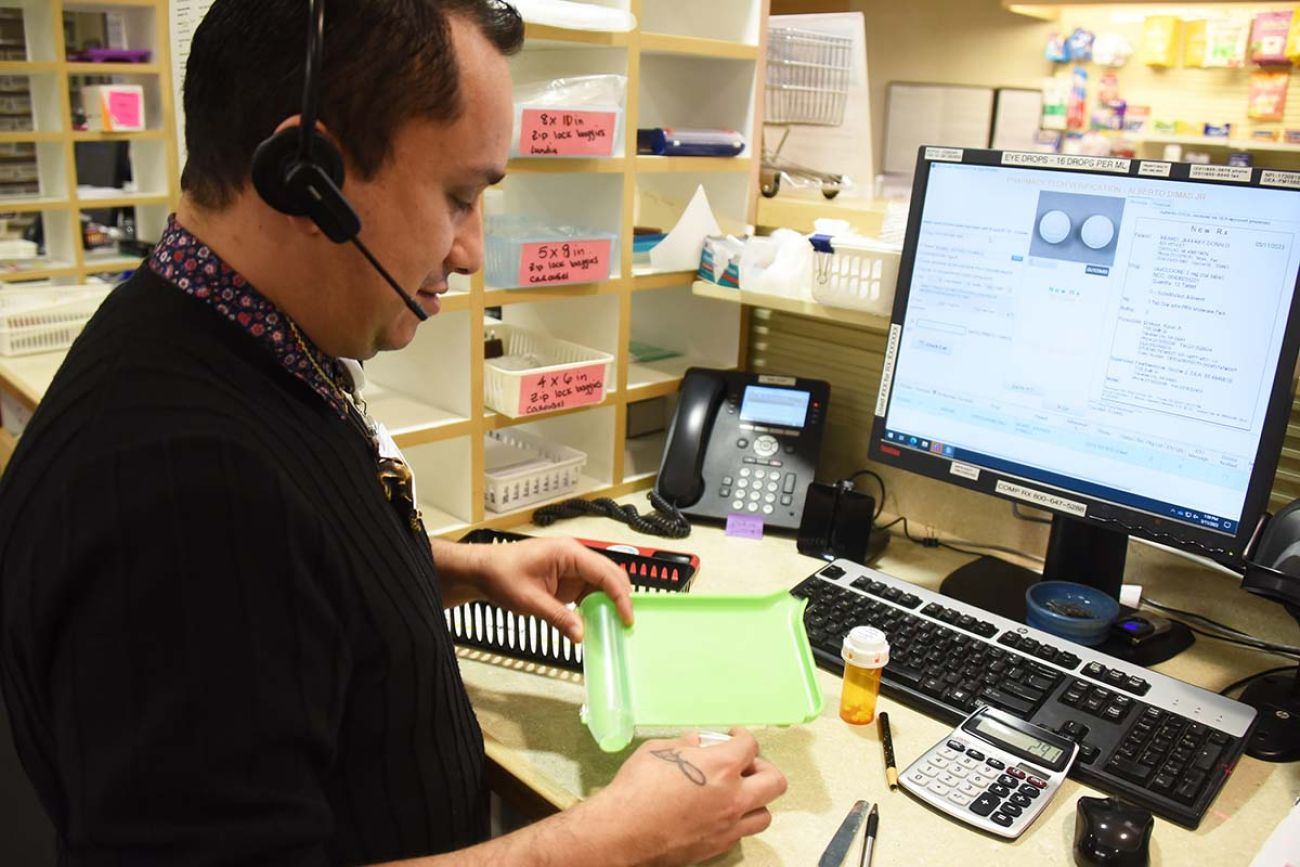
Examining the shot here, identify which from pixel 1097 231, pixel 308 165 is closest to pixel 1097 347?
pixel 1097 231

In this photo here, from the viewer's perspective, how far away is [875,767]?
3.40 feet

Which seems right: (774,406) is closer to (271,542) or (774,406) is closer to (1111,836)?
(1111,836)

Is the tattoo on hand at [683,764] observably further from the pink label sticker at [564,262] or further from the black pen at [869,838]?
the pink label sticker at [564,262]

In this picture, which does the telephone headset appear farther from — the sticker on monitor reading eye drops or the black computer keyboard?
the sticker on monitor reading eye drops

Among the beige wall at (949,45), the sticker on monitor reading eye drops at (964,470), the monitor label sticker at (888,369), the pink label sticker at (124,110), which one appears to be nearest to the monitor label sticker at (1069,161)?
the monitor label sticker at (888,369)

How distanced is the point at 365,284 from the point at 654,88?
3.79 feet

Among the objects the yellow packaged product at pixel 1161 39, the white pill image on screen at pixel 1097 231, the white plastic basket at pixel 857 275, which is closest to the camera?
the white pill image on screen at pixel 1097 231

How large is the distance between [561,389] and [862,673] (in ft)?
2.15

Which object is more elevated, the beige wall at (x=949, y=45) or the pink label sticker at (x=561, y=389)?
the beige wall at (x=949, y=45)

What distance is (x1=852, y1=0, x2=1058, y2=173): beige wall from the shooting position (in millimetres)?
5383

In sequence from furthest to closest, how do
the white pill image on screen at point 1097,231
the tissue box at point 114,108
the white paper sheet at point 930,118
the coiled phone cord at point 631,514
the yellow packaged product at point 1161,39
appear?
the white paper sheet at point 930,118 < the yellow packaged product at point 1161,39 < the tissue box at point 114,108 < the coiled phone cord at point 631,514 < the white pill image on screen at point 1097,231

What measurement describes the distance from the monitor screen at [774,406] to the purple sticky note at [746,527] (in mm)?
176

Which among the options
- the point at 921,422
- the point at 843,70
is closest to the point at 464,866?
the point at 921,422

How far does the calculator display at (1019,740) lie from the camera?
1011 mm
